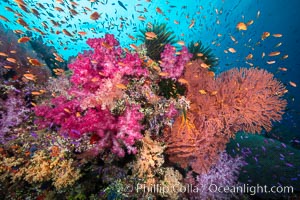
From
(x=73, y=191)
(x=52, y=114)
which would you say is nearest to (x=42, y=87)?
(x=52, y=114)

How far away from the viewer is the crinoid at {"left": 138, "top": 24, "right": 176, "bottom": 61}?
749cm

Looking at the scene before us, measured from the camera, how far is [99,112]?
3955mm

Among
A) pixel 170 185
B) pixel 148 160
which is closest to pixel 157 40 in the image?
pixel 148 160

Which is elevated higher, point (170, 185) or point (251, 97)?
point (251, 97)

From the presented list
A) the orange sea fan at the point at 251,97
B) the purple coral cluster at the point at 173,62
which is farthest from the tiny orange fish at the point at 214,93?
the purple coral cluster at the point at 173,62

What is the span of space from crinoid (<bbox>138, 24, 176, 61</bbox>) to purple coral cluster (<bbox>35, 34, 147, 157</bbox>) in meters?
2.88

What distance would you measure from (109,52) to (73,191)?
11.3 feet

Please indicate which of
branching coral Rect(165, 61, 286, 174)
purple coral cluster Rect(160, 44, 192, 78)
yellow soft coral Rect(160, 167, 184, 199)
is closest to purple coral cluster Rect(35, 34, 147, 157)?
purple coral cluster Rect(160, 44, 192, 78)

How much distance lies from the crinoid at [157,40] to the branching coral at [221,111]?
305 cm

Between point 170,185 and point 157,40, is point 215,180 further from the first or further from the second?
point 157,40

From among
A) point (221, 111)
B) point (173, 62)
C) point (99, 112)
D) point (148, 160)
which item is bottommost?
point (148, 160)

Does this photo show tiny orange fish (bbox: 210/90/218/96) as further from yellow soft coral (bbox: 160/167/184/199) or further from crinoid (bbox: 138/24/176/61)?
crinoid (bbox: 138/24/176/61)

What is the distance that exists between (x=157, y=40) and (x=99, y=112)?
4938 mm

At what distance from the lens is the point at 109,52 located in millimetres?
4684
